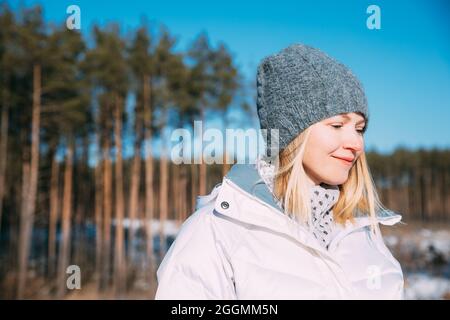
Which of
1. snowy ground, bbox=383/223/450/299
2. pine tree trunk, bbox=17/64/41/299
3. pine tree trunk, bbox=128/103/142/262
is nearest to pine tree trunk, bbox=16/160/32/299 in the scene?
pine tree trunk, bbox=17/64/41/299

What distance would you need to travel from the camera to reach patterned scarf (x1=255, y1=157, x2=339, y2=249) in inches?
76.0

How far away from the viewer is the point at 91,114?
77.2 ft

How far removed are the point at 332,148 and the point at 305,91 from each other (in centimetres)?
29

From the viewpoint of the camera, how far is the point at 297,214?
5.89ft

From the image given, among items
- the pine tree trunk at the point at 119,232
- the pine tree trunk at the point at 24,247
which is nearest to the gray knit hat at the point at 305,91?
the pine tree trunk at the point at 24,247

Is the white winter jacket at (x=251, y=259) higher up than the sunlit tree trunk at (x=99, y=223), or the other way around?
the white winter jacket at (x=251, y=259)

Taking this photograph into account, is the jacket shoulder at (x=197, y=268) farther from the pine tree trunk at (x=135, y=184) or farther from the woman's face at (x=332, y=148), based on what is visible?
the pine tree trunk at (x=135, y=184)

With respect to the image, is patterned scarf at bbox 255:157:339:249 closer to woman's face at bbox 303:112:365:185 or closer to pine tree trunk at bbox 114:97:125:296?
woman's face at bbox 303:112:365:185

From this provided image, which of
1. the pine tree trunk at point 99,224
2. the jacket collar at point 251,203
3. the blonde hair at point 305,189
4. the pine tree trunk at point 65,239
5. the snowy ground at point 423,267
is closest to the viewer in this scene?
the jacket collar at point 251,203

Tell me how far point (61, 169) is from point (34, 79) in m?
9.94

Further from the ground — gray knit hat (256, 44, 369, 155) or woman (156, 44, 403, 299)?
gray knit hat (256, 44, 369, 155)

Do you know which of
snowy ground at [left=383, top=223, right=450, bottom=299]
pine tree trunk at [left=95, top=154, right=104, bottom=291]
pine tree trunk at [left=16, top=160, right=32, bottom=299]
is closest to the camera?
snowy ground at [left=383, top=223, right=450, bottom=299]

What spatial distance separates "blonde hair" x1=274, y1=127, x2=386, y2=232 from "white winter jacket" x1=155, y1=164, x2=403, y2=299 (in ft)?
0.36

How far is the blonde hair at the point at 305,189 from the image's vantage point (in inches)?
71.7
